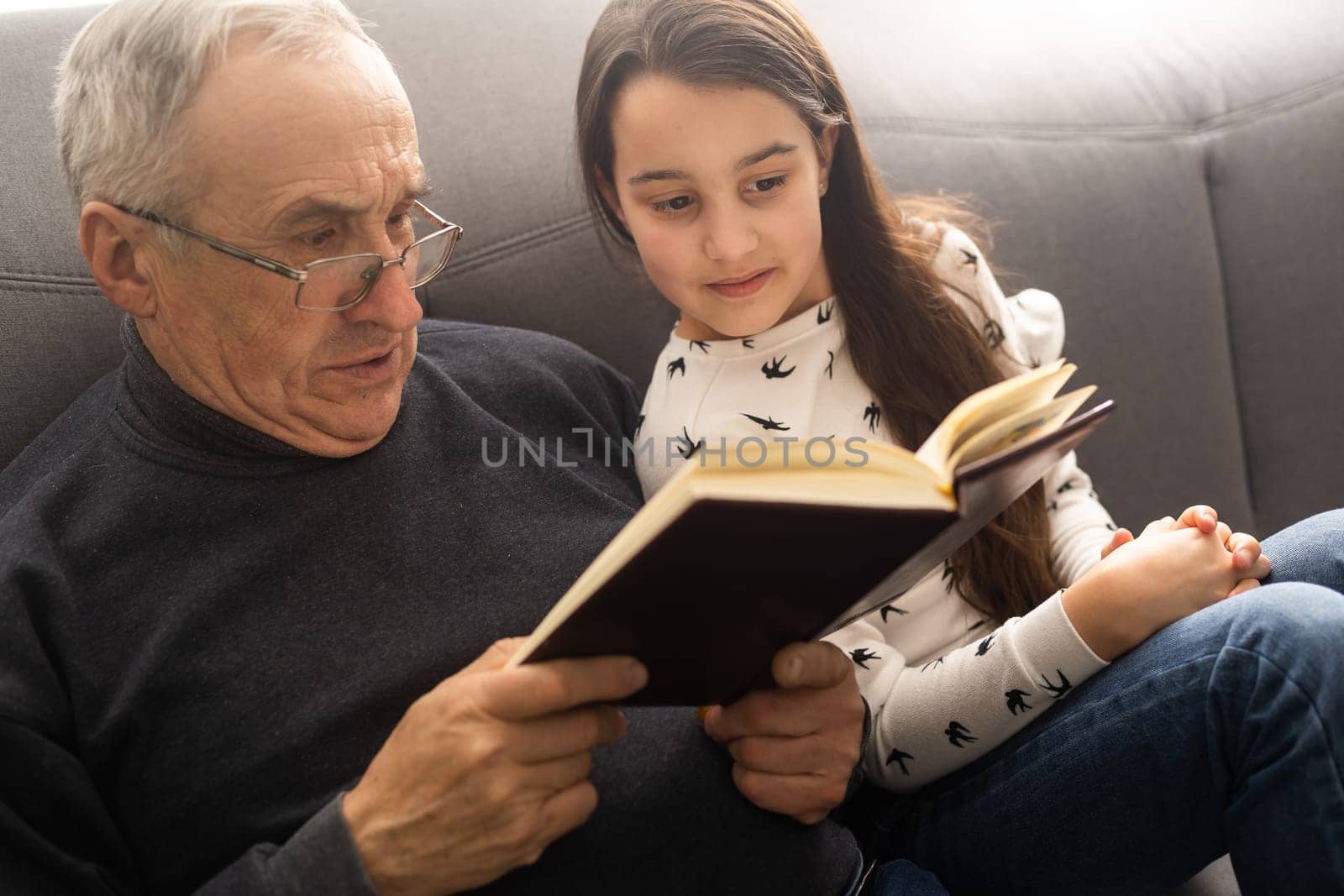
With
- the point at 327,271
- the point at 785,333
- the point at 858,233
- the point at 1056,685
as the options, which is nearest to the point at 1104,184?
the point at 858,233

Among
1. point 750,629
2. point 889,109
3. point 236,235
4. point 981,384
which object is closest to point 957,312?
point 981,384

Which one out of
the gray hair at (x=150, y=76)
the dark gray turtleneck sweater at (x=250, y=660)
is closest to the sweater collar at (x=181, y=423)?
the dark gray turtleneck sweater at (x=250, y=660)

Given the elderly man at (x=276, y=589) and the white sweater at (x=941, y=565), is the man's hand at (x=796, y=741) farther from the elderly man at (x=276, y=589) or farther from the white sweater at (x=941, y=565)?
the white sweater at (x=941, y=565)

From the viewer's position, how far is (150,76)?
1066mm

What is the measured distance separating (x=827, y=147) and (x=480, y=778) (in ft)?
2.82

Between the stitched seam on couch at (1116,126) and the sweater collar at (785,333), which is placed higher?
the stitched seam on couch at (1116,126)

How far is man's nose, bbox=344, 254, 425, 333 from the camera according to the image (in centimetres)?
116

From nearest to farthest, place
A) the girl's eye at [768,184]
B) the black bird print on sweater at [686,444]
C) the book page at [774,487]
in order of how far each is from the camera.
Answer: the book page at [774,487]
the girl's eye at [768,184]
the black bird print on sweater at [686,444]

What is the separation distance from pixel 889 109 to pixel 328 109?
3.05 ft

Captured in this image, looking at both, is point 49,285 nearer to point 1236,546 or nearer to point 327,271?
point 327,271

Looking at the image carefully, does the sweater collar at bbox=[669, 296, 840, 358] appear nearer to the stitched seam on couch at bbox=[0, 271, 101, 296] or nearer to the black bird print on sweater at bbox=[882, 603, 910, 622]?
the black bird print on sweater at bbox=[882, 603, 910, 622]

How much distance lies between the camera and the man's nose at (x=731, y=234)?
4.10 feet

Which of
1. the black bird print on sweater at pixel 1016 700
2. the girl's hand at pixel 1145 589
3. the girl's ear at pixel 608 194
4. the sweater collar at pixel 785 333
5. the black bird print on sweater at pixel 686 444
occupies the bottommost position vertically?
the black bird print on sweater at pixel 1016 700

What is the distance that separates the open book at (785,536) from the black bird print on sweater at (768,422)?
1.41 feet
